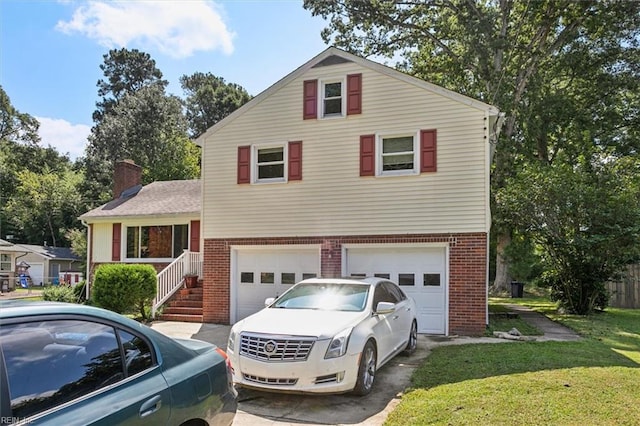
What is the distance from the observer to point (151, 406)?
280 centimetres

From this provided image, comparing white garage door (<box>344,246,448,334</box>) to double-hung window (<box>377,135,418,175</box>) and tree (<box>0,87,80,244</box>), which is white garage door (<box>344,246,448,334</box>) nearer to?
double-hung window (<box>377,135,418,175</box>)

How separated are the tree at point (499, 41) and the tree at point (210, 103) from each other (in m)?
26.8

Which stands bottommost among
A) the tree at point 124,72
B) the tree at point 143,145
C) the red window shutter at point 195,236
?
the red window shutter at point 195,236

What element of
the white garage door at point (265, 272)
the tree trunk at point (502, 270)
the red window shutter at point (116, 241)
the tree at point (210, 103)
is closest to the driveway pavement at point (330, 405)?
the white garage door at point (265, 272)

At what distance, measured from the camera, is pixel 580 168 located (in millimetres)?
15750

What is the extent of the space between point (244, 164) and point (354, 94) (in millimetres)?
3760

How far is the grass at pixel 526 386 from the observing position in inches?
205

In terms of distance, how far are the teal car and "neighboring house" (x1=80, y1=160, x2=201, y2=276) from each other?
1384cm

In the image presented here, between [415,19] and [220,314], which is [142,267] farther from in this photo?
[415,19]

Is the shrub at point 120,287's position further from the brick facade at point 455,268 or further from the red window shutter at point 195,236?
the red window shutter at point 195,236

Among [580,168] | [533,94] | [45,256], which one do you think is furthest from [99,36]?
[45,256]

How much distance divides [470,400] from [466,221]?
→ 6288 millimetres

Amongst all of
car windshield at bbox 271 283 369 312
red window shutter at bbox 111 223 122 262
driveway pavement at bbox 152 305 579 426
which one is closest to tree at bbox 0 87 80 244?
red window shutter at bbox 111 223 122 262

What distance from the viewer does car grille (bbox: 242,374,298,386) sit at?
226 inches
